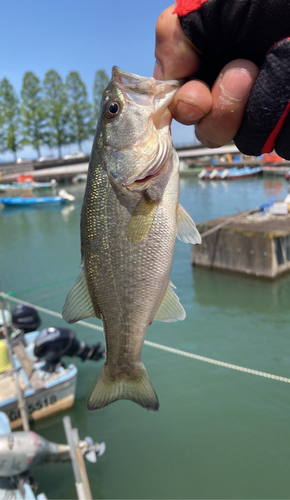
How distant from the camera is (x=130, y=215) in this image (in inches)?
68.9

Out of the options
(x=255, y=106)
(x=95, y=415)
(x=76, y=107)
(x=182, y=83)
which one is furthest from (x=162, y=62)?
(x=76, y=107)

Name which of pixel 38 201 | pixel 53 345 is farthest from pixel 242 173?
pixel 53 345

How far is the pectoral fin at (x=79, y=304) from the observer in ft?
6.15

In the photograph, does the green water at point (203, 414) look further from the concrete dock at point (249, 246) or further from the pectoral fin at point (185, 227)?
the pectoral fin at point (185, 227)

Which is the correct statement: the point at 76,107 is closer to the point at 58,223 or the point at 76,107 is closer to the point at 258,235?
the point at 58,223

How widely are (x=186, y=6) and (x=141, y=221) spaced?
918 mm

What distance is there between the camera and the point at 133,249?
179 cm

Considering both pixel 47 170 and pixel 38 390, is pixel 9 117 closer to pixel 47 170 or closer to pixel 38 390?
pixel 47 170

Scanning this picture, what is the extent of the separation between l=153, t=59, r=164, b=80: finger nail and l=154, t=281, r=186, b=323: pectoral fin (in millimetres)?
1047

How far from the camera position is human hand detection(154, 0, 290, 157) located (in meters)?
1.43

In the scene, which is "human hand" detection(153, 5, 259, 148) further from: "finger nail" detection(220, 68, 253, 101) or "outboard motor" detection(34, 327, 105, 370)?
"outboard motor" detection(34, 327, 105, 370)

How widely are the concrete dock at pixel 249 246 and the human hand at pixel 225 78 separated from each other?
976cm

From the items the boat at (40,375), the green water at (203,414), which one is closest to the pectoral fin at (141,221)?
the green water at (203,414)

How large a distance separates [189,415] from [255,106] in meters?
6.27
